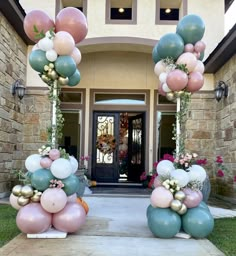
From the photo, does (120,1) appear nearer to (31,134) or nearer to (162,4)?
(162,4)

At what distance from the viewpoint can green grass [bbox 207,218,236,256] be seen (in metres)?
3.62

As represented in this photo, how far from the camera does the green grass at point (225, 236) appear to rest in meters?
3.62

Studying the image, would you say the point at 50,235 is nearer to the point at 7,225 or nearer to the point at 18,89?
the point at 7,225

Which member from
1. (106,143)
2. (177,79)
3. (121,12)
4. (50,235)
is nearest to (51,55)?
(177,79)

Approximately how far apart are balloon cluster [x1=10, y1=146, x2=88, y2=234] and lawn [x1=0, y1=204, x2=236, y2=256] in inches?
13.5

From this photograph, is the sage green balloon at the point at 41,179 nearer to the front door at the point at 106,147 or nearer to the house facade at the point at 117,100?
the house facade at the point at 117,100

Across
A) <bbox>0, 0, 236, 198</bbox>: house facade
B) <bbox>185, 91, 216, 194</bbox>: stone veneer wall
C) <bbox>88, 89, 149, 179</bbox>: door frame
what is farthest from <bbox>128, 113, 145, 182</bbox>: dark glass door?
<bbox>185, 91, 216, 194</bbox>: stone veneer wall

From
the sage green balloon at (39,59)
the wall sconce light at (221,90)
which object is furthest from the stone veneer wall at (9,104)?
the wall sconce light at (221,90)

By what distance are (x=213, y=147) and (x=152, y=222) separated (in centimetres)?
516

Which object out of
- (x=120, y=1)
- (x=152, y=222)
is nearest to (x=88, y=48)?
(x=120, y=1)

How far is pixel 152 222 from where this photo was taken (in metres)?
4.01

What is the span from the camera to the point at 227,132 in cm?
786

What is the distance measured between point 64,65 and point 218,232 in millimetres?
2778

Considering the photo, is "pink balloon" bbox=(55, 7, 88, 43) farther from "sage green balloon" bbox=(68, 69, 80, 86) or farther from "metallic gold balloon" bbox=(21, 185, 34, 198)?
"metallic gold balloon" bbox=(21, 185, 34, 198)
